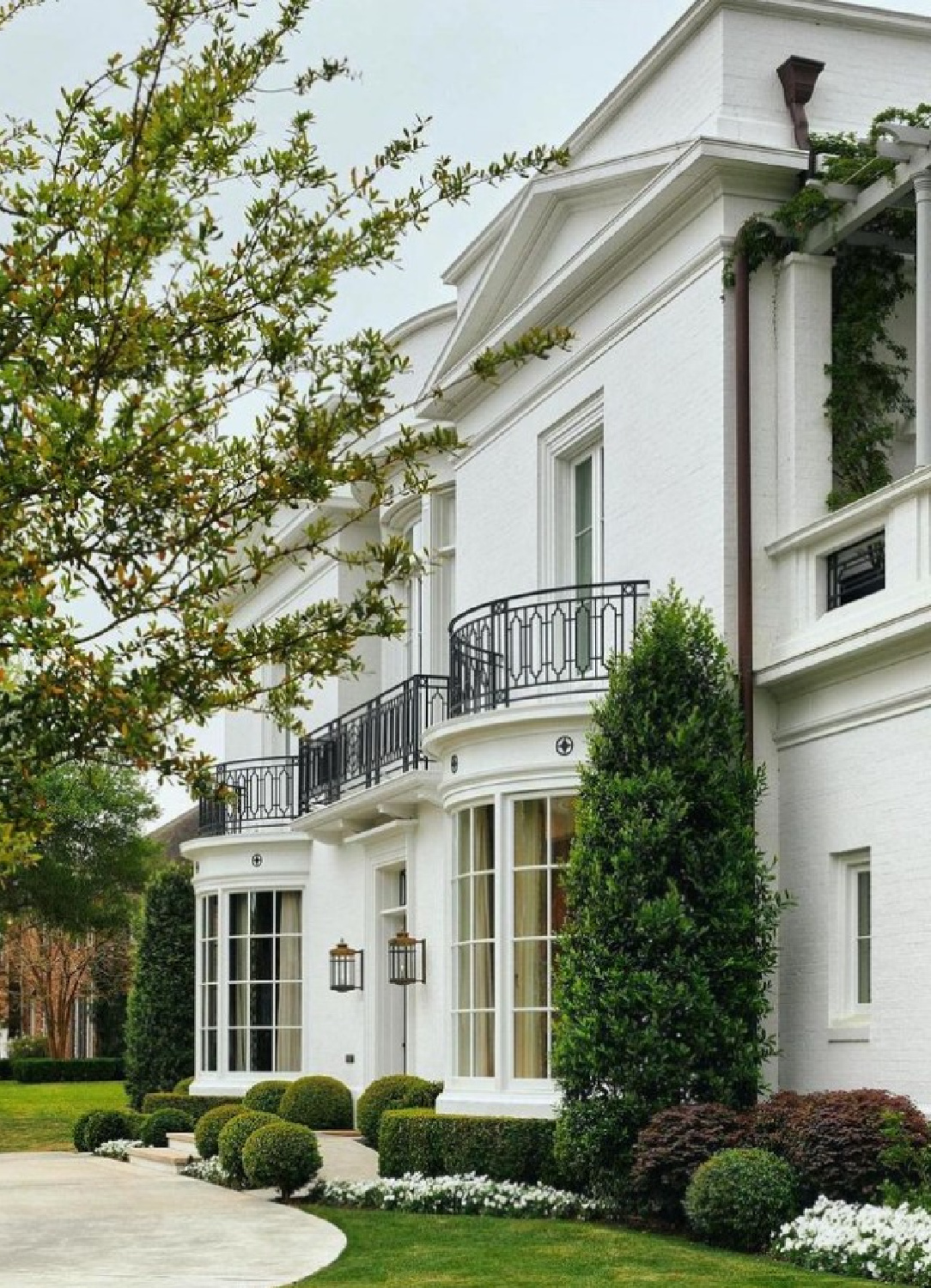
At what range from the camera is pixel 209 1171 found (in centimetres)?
1973

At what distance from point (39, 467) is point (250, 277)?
3.90ft

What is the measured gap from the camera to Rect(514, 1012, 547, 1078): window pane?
1675cm

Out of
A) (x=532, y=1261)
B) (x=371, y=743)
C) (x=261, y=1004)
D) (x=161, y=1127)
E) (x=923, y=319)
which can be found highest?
(x=923, y=319)

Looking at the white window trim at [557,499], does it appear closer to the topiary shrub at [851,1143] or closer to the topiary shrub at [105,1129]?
the topiary shrub at [851,1143]

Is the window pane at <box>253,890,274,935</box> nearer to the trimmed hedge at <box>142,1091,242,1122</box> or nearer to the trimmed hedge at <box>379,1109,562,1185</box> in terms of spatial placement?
the trimmed hedge at <box>142,1091,242,1122</box>

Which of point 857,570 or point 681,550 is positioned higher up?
point 681,550

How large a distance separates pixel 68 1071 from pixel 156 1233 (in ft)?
121

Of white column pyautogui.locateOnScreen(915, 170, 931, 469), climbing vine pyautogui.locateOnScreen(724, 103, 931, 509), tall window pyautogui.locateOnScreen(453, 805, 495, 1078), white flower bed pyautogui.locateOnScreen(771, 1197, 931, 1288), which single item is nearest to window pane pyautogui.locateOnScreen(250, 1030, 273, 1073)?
tall window pyautogui.locateOnScreen(453, 805, 495, 1078)

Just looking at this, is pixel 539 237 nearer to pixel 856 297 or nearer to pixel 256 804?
pixel 856 297

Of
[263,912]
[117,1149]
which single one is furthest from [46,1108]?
[117,1149]

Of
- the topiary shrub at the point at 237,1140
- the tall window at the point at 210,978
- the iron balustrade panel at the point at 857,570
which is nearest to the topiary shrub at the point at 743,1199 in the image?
the iron balustrade panel at the point at 857,570

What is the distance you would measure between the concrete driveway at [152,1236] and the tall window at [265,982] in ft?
21.4

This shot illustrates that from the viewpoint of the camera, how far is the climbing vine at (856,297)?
50.3 feet

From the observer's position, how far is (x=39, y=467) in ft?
23.9
